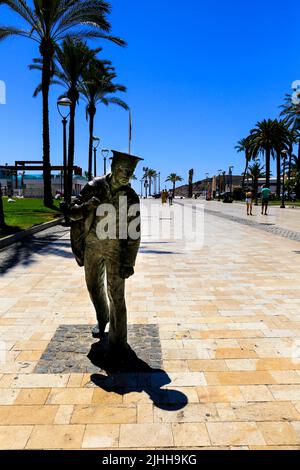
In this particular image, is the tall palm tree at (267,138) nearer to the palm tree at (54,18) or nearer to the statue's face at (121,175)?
the palm tree at (54,18)

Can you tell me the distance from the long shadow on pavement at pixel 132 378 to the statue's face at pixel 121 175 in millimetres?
1571

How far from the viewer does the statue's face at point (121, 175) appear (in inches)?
125

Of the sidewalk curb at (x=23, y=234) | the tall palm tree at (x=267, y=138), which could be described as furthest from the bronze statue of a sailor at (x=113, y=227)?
the tall palm tree at (x=267, y=138)

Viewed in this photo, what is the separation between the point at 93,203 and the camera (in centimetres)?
325

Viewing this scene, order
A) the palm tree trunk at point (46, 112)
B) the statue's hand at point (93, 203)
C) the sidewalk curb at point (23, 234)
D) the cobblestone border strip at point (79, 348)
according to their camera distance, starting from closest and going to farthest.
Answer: the statue's hand at point (93, 203) < the cobblestone border strip at point (79, 348) < the sidewalk curb at point (23, 234) < the palm tree trunk at point (46, 112)

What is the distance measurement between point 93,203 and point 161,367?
1.57 metres

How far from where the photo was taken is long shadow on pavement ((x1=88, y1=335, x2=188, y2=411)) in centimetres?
291

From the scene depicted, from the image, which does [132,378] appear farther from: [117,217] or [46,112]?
[46,112]

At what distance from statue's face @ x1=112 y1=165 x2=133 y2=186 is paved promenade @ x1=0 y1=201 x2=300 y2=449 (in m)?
1.64

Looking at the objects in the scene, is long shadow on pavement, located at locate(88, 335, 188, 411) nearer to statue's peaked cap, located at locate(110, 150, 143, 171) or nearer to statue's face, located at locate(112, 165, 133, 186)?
statue's face, located at locate(112, 165, 133, 186)

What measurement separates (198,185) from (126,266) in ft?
452

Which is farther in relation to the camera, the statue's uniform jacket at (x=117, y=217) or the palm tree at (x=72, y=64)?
the palm tree at (x=72, y=64)

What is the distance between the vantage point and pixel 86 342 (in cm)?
397

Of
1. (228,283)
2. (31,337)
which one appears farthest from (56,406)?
(228,283)
